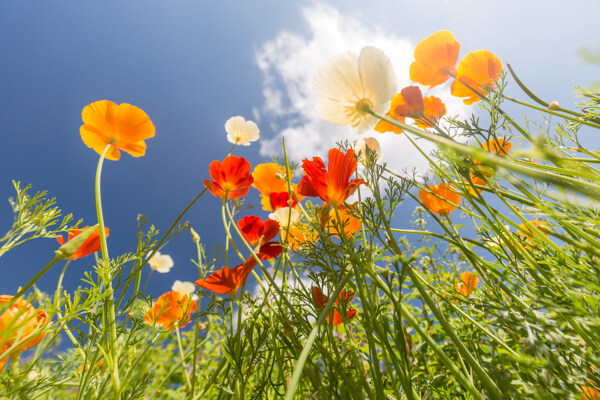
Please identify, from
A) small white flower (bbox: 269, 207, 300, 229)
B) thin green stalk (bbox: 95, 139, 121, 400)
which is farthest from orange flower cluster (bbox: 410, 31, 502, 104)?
thin green stalk (bbox: 95, 139, 121, 400)

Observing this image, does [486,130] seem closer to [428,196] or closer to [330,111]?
[428,196]

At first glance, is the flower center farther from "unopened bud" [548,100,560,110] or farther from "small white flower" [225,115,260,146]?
"small white flower" [225,115,260,146]

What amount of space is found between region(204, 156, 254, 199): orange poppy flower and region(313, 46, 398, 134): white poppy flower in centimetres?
33

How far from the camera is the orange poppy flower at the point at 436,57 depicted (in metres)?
0.83

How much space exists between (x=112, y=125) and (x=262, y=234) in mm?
531

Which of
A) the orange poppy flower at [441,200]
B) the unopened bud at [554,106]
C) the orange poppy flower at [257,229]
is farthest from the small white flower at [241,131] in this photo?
the unopened bud at [554,106]

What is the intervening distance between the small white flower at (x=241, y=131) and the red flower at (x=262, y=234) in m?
0.46

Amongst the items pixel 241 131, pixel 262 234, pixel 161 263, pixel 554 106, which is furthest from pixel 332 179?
pixel 161 263

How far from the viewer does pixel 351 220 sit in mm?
757

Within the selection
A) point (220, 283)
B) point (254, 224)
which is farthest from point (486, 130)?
point (220, 283)

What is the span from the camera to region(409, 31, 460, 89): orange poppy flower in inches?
32.6

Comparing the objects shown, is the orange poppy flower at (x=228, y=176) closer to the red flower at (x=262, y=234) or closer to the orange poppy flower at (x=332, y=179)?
the red flower at (x=262, y=234)

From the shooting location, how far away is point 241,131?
120 cm

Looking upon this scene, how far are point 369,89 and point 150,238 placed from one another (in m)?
0.64
